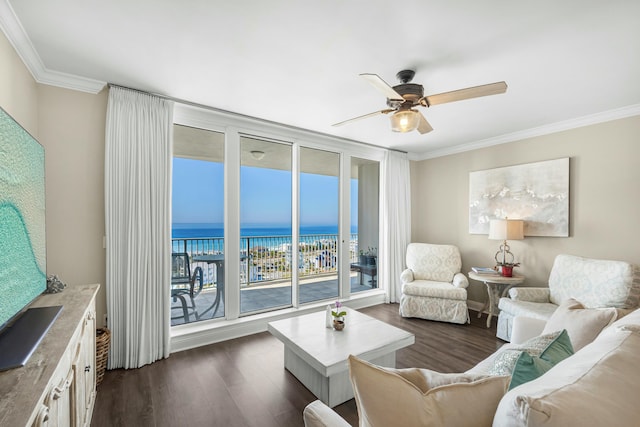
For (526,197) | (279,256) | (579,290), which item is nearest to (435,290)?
(579,290)

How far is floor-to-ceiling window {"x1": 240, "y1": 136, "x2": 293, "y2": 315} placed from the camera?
12.8 ft

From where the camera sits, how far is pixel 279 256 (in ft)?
18.8

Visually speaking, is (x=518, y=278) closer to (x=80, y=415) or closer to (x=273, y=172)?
(x=273, y=172)

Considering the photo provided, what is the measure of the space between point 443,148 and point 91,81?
4794 mm

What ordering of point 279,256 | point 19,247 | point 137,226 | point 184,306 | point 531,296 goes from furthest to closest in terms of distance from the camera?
point 279,256 → point 184,306 → point 531,296 → point 137,226 → point 19,247

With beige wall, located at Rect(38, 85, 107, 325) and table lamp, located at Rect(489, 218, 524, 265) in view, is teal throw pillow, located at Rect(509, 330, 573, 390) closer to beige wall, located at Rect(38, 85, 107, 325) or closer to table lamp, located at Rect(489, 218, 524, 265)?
table lamp, located at Rect(489, 218, 524, 265)

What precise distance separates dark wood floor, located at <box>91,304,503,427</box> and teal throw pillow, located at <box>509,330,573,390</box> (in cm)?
143

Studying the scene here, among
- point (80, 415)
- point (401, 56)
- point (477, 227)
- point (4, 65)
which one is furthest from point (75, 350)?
point (477, 227)

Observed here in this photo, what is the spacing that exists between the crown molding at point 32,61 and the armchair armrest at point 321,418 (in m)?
2.68

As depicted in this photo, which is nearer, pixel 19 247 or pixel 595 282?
pixel 19 247

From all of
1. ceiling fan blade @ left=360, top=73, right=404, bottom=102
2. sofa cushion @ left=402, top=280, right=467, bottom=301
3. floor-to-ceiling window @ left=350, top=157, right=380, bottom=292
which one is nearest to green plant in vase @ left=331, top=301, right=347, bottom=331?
sofa cushion @ left=402, top=280, right=467, bottom=301

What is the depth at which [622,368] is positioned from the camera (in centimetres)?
72

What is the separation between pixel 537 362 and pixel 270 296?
14.2ft

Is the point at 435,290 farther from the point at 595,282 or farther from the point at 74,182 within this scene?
the point at 74,182
